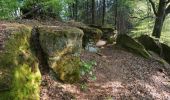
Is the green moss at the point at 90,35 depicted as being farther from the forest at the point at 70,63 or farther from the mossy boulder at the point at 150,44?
the mossy boulder at the point at 150,44

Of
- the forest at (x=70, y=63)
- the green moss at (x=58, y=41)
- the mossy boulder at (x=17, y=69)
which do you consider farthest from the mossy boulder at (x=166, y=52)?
the mossy boulder at (x=17, y=69)

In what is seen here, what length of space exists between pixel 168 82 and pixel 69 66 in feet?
14.6

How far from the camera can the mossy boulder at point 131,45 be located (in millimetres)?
12678

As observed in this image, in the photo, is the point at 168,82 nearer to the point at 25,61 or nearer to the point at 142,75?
the point at 142,75

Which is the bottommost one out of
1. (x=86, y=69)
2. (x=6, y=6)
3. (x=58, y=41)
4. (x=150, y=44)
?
(x=150, y=44)

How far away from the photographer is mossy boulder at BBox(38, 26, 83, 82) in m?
7.37

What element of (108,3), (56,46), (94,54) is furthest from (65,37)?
(108,3)

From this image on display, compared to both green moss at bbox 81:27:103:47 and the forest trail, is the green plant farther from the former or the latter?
green moss at bbox 81:27:103:47

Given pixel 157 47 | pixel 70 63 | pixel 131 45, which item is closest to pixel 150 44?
pixel 157 47

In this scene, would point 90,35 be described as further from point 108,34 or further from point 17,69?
point 17,69

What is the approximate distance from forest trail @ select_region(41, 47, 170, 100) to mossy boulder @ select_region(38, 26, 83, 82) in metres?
0.38

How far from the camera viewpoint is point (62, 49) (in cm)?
766

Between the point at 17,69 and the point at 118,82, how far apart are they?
422 centimetres

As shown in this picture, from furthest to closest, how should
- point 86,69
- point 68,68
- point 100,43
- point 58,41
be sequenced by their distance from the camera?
point 100,43
point 86,69
point 68,68
point 58,41
